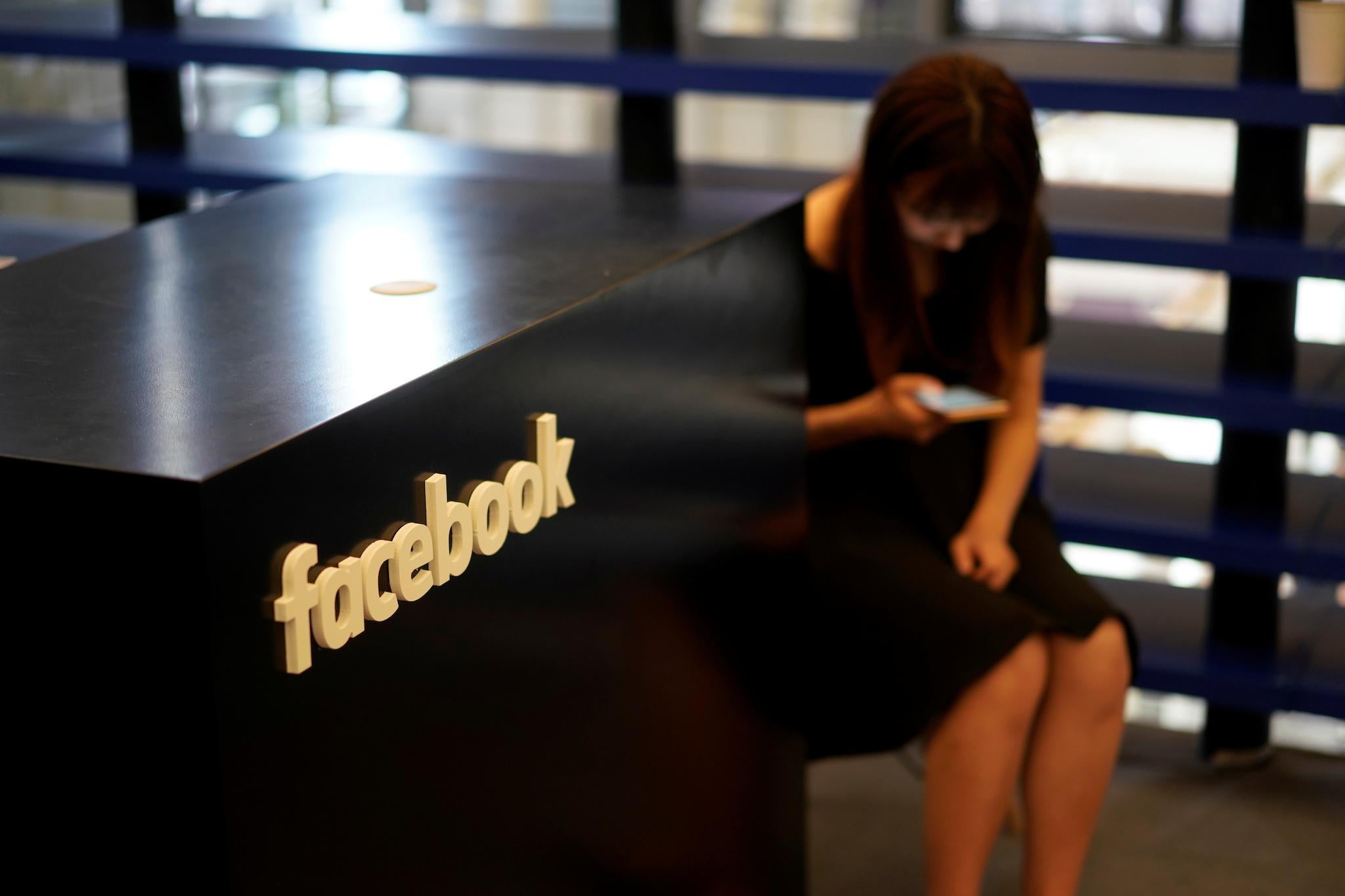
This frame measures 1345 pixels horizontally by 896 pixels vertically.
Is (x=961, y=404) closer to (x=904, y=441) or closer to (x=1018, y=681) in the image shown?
(x=904, y=441)

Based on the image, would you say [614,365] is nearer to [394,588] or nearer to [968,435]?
[394,588]

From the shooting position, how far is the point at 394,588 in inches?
48.5

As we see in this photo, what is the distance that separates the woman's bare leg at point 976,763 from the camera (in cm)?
207

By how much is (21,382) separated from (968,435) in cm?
149

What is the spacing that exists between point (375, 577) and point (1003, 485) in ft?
4.30

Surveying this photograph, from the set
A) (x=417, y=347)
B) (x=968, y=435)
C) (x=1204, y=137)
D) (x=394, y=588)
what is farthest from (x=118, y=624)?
(x=1204, y=137)

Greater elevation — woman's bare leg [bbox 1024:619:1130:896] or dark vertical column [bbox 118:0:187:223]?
dark vertical column [bbox 118:0:187:223]

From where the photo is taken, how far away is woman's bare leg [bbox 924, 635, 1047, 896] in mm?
2074

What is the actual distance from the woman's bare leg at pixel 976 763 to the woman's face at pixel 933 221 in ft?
1.85

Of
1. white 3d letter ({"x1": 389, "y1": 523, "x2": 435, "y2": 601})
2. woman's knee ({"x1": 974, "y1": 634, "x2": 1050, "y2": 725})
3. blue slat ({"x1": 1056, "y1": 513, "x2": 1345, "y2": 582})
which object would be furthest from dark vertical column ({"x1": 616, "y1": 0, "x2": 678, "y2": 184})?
white 3d letter ({"x1": 389, "y1": 523, "x2": 435, "y2": 601})

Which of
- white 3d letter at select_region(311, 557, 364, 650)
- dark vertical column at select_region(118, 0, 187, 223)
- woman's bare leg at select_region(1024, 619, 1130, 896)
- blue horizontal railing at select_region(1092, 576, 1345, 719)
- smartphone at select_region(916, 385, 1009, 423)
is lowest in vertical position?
blue horizontal railing at select_region(1092, 576, 1345, 719)

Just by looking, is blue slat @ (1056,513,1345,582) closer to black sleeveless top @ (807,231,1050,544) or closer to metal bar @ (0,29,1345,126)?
black sleeveless top @ (807,231,1050,544)

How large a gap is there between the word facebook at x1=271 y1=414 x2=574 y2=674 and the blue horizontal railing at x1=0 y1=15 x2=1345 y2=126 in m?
1.42

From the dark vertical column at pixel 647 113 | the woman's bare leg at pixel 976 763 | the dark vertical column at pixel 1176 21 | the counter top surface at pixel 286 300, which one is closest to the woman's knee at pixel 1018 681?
the woman's bare leg at pixel 976 763
